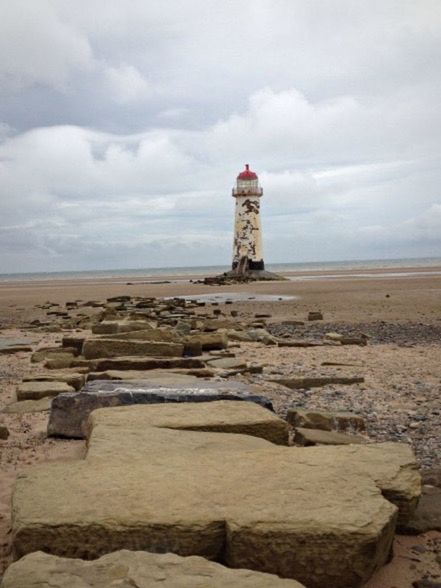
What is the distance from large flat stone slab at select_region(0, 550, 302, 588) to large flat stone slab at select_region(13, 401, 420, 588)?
0.20 meters

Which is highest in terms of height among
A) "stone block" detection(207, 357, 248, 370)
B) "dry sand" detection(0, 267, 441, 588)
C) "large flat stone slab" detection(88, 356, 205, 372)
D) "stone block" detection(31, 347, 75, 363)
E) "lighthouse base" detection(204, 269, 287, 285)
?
"lighthouse base" detection(204, 269, 287, 285)

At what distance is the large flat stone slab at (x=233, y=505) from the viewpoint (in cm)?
245

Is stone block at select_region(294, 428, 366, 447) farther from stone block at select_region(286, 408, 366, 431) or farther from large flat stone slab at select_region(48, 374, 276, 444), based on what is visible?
large flat stone slab at select_region(48, 374, 276, 444)

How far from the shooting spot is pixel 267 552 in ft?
8.04

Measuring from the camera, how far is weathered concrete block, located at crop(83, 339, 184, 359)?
8.17 metres

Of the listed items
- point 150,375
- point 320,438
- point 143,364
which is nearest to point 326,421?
point 320,438

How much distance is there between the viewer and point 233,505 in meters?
2.64

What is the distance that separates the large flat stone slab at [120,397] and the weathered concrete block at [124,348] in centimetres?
284

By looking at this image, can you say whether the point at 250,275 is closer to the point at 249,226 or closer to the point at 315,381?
the point at 249,226

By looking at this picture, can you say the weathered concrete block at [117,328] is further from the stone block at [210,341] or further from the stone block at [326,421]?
the stone block at [326,421]

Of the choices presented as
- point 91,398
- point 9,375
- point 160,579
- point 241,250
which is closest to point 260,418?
point 91,398

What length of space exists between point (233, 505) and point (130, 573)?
613 millimetres

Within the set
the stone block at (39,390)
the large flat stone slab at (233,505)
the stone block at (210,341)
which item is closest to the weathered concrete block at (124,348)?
the stone block at (210,341)

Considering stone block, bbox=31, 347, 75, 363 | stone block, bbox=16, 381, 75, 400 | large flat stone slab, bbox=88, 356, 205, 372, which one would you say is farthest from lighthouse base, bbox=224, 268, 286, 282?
stone block, bbox=16, 381, 75, 400
